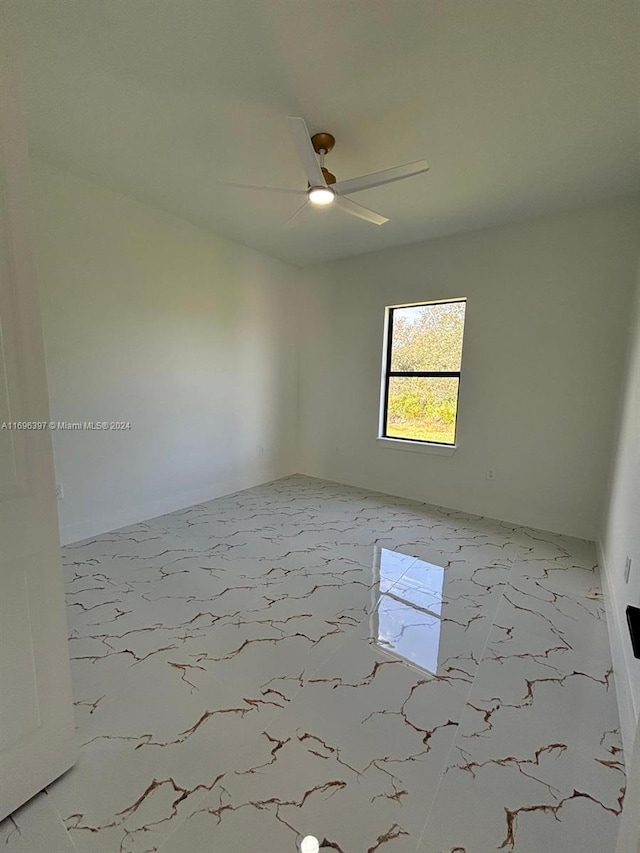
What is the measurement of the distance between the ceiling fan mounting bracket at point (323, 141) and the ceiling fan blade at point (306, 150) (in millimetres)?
225

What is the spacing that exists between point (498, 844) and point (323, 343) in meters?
4.49

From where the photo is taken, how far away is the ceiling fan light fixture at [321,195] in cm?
224

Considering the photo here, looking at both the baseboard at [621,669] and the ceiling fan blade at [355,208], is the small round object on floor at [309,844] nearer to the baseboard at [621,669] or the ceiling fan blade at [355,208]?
the baseboard at [621,669]

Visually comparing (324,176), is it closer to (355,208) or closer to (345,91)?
(355,208)

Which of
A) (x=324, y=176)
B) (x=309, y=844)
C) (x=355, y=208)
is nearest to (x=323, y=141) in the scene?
(x=324, y=176)

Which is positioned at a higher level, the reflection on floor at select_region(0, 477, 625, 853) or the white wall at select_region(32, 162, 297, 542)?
the white wall at select_region(32, 162, 297, 542)

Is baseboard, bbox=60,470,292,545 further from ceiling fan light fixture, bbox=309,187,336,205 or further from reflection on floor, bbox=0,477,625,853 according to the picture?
ceiling fan light fixture, bbox=309,187,336,205

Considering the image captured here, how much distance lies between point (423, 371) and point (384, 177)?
7.88ft

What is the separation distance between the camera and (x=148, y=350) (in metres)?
3.50

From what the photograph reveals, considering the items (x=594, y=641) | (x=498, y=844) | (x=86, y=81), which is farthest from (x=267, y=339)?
(x=498, y=844)

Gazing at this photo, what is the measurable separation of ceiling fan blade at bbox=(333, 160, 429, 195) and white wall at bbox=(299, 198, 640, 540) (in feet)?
6.03

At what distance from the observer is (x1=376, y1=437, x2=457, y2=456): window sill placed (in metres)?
4.05

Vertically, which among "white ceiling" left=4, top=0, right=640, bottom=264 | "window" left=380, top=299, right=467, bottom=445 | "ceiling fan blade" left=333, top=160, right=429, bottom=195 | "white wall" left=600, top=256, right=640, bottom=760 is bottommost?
"white wall" left=600, top=256, right=640, bottom=760

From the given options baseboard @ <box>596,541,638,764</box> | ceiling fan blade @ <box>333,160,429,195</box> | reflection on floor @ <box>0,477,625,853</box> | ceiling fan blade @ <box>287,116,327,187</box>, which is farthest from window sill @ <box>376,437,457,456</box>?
ceiling fan blade @ <box>287,116,327,187</box>
